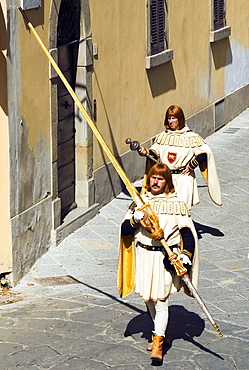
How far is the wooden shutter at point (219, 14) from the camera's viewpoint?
17.5 metres

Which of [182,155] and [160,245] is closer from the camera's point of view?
[160,245]

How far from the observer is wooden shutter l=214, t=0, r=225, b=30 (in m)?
17.5

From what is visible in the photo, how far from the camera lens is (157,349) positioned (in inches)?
297

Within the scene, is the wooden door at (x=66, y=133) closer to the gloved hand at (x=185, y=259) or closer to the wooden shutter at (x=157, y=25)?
the wooden shutter at (x=157, y=25)

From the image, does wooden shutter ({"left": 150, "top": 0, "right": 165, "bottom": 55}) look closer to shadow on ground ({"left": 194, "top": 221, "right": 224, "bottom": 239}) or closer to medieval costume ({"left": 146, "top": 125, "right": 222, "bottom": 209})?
shadow on ground ({"left": 194, "top": 221, "right": 224, "bottom": 239})

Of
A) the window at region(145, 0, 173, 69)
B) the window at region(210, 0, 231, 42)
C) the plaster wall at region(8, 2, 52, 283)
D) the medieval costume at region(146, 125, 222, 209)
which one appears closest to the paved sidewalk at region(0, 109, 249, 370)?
the plaster wall at region(8, 2, 52, 283)

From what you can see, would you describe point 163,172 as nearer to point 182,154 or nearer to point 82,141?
point 182,154

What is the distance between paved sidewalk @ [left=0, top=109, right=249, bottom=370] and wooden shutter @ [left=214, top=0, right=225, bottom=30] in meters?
5.66

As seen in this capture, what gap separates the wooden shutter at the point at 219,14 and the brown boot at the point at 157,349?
10912 mm

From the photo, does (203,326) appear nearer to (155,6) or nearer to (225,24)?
(155,6)

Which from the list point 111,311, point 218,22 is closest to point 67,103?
point 111,311

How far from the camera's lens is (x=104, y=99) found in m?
12.6

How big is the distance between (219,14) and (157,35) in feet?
12.0

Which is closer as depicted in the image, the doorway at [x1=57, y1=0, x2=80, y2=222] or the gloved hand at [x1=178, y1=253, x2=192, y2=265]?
the gloved hand at [x1=178, y1=253, x2=192, y2=265]
